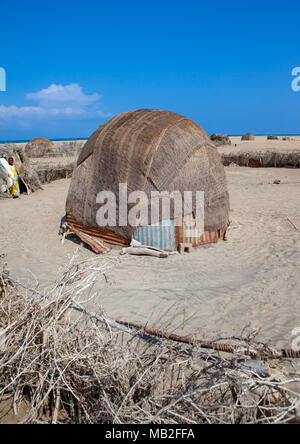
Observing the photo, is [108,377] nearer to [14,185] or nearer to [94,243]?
[94,243]

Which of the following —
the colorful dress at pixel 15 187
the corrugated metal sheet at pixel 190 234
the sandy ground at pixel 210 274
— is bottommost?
the sandy ground at pixel 210 274

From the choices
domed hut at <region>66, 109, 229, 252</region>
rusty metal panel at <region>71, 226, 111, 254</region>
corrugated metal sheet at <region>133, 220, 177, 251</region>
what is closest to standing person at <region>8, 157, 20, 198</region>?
domed hut at <region>66, 109, 229, 252</region>

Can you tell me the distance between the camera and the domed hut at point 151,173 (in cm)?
653

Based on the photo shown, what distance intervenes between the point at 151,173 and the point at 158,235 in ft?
4.26

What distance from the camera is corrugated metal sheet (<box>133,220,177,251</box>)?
21.4 ft

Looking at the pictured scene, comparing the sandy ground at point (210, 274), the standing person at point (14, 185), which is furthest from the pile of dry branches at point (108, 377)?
the standing person at point (14, 185)

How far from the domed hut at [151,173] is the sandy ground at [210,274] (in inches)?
18.0

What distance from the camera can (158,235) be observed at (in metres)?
6.56

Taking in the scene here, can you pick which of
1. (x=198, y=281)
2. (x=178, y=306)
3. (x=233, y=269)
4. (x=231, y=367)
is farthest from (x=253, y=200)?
(x=231, y=367)

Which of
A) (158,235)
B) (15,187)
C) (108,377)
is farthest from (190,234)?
(15,187)

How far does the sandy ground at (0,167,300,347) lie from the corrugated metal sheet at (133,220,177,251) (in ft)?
1.12

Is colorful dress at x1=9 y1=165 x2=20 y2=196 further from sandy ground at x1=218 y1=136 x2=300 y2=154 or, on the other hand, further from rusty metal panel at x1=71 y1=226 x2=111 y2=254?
sandy ground at x1=218 y1=136 x2=300 y2=154

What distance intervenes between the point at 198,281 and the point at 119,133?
147 inches

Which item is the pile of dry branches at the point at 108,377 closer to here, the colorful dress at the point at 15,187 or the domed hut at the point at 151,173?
the domed hut at the point at 151,173
